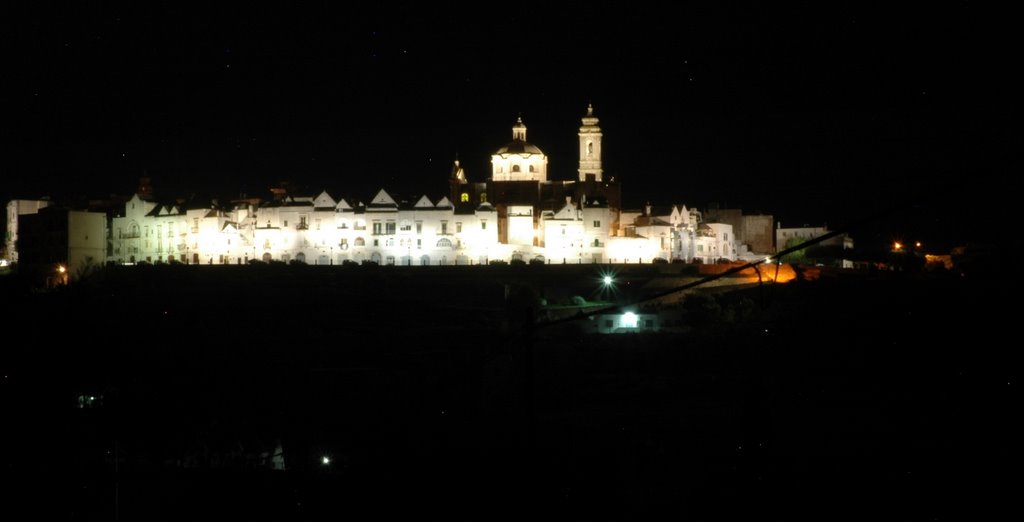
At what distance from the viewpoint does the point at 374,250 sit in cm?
5712

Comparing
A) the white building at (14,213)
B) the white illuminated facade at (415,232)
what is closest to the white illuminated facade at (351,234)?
the white illuminated facade at (415,232)

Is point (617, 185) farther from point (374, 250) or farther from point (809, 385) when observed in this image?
point (809, 385)

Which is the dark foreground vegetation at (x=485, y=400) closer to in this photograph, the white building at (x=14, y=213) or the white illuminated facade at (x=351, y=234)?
the white illuminated facade at (x=351, y=234)

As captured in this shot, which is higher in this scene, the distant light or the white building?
the white building

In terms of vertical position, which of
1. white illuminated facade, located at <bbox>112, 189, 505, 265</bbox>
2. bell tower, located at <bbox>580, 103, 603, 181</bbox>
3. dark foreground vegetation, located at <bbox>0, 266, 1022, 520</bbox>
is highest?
bell tower, located at <bbox>580, 103, 603, 181</bbox>

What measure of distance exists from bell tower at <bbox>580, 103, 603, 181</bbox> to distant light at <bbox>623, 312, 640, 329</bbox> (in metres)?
21.0

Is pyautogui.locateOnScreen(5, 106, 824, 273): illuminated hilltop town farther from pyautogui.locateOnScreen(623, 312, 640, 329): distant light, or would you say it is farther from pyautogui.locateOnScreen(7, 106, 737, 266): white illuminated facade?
pyautogui.locateOnScreen(623, 312, 640, 329): distant light

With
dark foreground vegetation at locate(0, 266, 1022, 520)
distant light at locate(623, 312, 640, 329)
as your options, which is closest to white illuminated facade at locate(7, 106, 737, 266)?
dark foreground vegetation at locate(0, 266, 1022, 520)

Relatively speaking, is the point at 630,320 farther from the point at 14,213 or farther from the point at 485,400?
the point at 14,213

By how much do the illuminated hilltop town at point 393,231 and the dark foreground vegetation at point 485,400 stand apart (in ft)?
17.5

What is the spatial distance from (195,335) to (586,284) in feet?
57.1

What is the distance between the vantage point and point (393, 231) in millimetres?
57438

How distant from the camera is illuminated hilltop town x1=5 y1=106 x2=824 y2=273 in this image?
57.1 metres

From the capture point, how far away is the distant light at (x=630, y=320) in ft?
148
